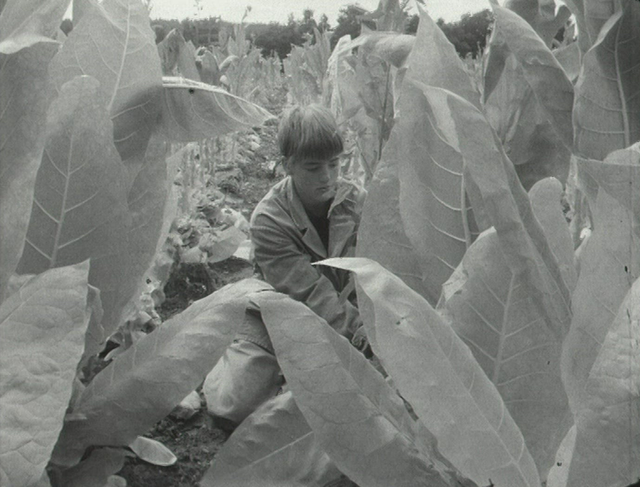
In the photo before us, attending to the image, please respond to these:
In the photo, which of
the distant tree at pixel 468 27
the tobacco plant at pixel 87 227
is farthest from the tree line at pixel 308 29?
the tobacco plant at pixel 87 227

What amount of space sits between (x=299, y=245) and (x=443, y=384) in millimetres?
1727

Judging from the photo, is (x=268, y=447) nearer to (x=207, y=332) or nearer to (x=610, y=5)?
(x=207, y=332)

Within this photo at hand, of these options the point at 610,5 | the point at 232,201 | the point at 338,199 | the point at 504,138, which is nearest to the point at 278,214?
the point at 338,199

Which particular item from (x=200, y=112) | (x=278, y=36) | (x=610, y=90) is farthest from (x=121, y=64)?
(x=278, y=36)

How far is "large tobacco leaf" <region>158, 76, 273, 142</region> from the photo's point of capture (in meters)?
1.06

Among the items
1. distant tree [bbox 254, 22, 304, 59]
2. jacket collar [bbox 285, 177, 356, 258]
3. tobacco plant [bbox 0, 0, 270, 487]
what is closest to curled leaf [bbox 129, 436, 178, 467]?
tobacco plant [bbox 0, 0, 270, 487]

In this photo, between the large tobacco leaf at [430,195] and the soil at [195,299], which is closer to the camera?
the large tobacco leaf at [430,195]

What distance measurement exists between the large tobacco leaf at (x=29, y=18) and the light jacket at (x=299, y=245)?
4.54 ft

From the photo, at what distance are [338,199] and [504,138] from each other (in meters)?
0.97

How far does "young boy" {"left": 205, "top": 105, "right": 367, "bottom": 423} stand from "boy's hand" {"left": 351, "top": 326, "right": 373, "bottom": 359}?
1.13 ft

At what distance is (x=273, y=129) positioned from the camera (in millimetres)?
9430

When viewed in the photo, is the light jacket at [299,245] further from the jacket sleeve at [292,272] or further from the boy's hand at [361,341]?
the boy's hand at [361,341]

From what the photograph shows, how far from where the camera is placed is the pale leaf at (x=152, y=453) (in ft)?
4.28

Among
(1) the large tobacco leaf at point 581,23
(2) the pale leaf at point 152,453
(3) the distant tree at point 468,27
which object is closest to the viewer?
(1) the large tobacco leaf at point 581,23
